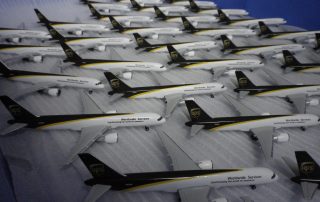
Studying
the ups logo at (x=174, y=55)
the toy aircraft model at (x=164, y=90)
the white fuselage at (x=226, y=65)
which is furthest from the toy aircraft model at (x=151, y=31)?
the toy aircraft model at (x=164, y=90)

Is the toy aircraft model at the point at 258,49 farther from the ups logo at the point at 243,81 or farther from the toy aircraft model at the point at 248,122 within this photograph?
the toy aircraft model at the point at 248,122

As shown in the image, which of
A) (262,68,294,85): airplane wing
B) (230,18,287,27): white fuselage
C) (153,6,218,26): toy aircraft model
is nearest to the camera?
(262,68,294,85): airplane wing

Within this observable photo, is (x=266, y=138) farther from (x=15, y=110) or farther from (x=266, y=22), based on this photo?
(x=266, y=22)

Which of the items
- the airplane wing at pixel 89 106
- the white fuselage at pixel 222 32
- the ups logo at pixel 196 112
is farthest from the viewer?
the white fuselage at pixel 222 32

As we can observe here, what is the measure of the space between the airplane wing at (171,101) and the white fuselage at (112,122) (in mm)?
931

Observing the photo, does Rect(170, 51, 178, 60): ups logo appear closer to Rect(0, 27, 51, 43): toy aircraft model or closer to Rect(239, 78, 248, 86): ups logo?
Rect(239, 78, 248, 86): ups logo

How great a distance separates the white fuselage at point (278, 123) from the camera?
41.1 ft

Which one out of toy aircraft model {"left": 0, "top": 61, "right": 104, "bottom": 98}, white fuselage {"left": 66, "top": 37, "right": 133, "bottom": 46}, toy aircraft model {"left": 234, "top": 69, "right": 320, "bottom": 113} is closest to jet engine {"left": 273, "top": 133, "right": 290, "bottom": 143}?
toy aircraft model {"left": 234, "top": 69, "right": 320, "bottom": 113}

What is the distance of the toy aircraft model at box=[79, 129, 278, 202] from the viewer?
30.9ft

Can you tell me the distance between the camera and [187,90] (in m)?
15.1

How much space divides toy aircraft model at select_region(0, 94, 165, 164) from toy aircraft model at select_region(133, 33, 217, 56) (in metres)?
8.69

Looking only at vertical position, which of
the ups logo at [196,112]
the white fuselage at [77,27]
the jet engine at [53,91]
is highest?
the white fuselage at [77,27]

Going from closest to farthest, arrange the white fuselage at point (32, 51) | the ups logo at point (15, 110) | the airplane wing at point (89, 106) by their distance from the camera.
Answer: the ups logo at point (15, 110) < the airplane wing at point (89, 106) < the white fuselage at point (32, 51)

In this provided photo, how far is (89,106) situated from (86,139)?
258cm
